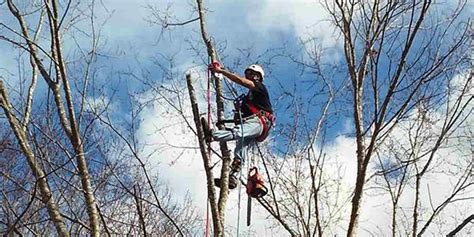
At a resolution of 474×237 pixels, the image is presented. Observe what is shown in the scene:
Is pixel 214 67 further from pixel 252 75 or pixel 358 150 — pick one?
pixel 358 150

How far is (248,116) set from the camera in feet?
18.1

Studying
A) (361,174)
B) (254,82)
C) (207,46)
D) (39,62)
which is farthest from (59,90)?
(361,174)

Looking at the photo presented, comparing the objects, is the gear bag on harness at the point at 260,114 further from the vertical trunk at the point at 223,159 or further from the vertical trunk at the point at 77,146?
the vertical trunk at the point at 77,146

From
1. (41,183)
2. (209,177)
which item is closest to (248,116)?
(209,177)

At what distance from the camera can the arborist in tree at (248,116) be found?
16.9 ft

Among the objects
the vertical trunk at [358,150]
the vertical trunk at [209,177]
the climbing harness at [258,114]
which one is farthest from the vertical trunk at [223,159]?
the vertical trunk at [358,150]

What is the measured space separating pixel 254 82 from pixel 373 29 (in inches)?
46.5

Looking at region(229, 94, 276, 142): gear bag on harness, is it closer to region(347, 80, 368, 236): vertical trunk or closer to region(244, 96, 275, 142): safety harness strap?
region(244, 96, 275, 142): safety harness strap

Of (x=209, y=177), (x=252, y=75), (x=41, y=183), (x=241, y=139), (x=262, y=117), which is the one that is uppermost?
(x=252, y=75)

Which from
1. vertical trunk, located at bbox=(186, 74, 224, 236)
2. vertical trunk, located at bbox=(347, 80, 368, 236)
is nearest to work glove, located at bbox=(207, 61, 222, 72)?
vertical trunk, located at bbox=(186, 74, 224, 236)

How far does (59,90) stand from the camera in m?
5.07

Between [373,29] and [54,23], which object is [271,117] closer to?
[373,29]

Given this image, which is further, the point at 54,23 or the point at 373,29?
the point at 373,29

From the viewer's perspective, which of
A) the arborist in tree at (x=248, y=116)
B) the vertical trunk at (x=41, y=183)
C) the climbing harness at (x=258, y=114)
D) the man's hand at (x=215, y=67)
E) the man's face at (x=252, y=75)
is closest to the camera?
the vertical trunk at (x=41, y=183)
